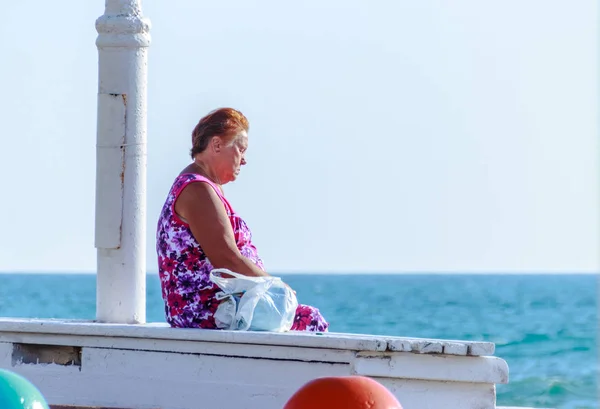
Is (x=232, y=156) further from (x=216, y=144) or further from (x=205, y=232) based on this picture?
(x=205, y=232)

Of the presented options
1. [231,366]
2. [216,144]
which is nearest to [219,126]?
[216,144]

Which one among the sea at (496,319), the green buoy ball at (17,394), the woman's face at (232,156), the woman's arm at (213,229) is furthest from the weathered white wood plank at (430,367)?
the sea at (496,319)

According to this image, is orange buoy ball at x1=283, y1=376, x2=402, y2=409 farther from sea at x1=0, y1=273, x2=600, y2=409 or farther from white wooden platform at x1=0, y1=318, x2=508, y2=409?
sea at x1=0, y1=273, x2=600, y2=409

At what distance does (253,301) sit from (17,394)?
6.15 ft

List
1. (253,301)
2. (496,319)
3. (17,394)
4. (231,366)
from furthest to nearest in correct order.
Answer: (496,319) < (253,301) < (231,366) < (17,394)

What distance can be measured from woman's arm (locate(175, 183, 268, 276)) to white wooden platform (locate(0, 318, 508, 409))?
14.5 inches

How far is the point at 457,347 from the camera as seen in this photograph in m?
5.21

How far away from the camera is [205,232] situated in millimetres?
5625

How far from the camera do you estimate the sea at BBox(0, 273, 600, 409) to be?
23.1m

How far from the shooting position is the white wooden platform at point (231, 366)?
5254 mm

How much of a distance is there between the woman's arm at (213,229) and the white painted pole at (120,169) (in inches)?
24.8

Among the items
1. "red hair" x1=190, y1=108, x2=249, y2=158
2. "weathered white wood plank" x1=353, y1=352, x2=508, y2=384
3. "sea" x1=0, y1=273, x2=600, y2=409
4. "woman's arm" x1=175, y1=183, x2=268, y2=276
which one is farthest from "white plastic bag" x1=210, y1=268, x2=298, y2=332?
"sea" x1=0, y1=273, x2=600, y2=409

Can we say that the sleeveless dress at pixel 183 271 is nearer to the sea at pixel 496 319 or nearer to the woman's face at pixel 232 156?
the woman's face at pixel 232 156

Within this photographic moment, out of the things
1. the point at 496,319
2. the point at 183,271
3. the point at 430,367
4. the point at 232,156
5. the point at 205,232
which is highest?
the point at 496,319
